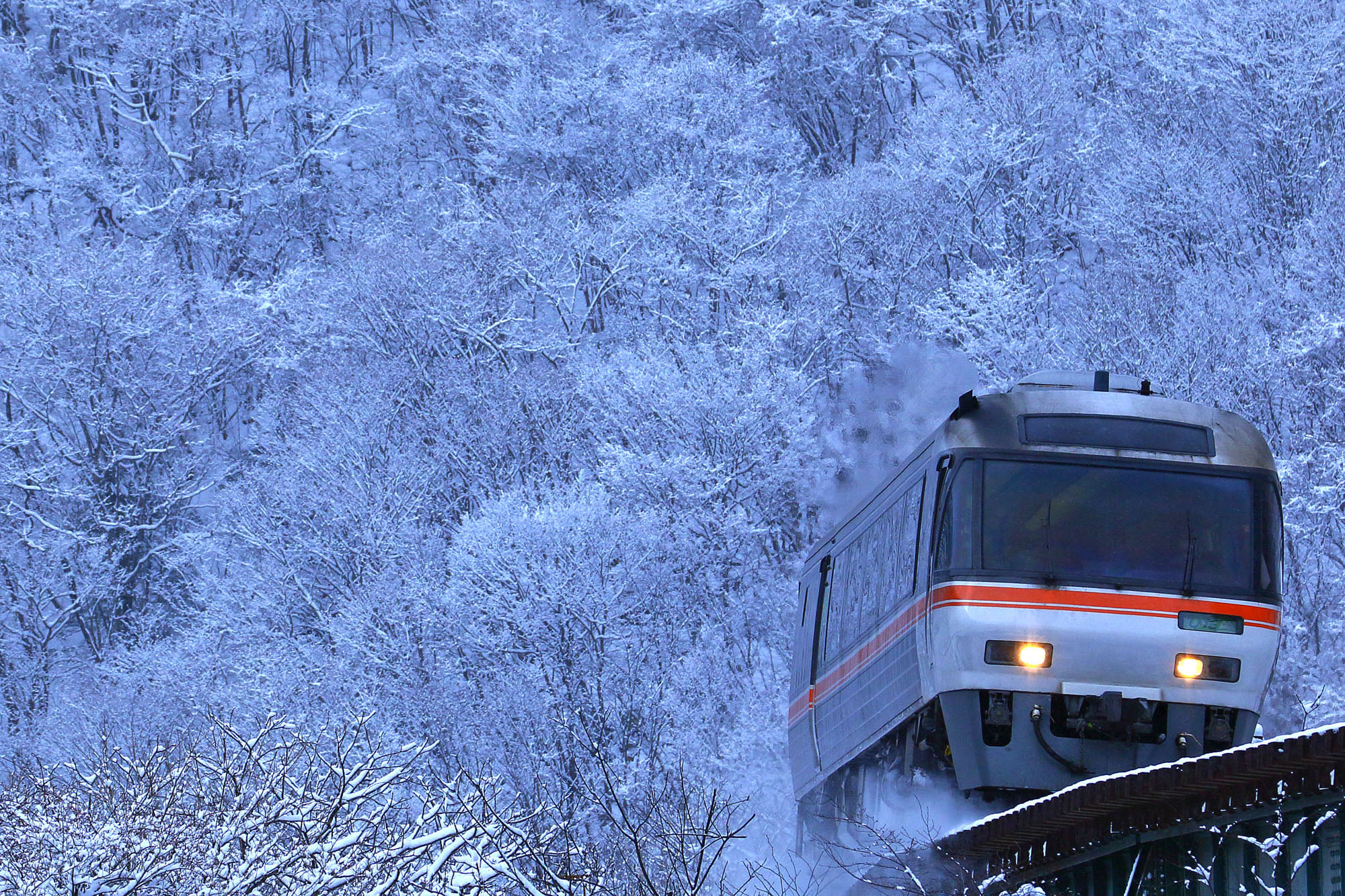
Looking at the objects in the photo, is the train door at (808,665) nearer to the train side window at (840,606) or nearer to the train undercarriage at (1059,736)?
the train side window at (840,606)

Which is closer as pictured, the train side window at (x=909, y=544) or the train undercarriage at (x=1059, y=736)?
the train undercarriage at (x=1059, y=736)

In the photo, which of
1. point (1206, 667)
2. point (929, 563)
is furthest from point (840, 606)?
point (1206, 667)

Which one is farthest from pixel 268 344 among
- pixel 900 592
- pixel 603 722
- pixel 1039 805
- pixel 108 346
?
pixel 1039 805

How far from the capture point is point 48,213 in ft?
179

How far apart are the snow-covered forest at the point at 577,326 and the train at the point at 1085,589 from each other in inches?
301

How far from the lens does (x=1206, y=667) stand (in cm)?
1158

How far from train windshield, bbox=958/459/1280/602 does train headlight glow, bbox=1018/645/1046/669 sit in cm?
50

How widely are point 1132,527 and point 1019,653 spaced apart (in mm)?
1189

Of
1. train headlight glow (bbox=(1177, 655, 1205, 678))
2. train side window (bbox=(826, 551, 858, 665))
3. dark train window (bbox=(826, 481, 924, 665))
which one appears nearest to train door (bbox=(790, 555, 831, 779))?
train side window (bbox=(826, 551, 858, 665))

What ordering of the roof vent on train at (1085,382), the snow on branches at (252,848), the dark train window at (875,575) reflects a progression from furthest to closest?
the dark train window at (875,575), the roof vent on train at (1085,382), the snow on branches at (252,848)

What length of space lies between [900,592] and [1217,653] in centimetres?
233

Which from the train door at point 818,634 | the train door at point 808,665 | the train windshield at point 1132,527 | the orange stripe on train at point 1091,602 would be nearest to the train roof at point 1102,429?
the train windshield at point 1132,527

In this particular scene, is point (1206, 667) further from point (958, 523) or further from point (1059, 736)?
point (958, 523)

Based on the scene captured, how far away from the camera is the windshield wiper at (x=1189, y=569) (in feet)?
38.3
